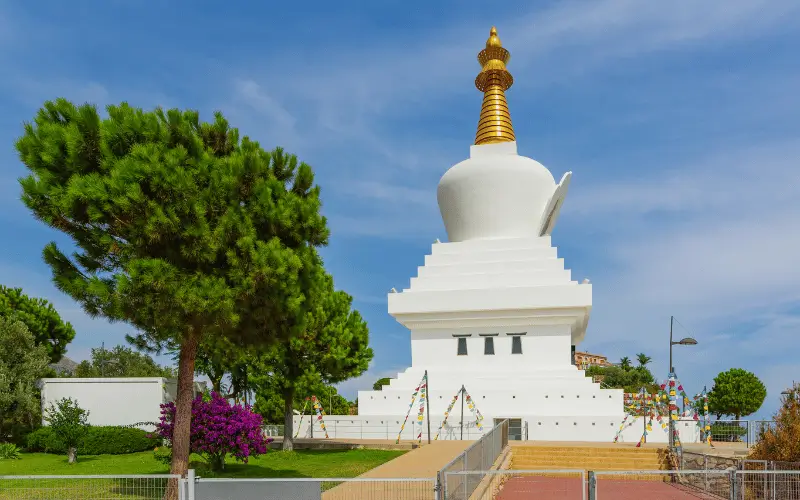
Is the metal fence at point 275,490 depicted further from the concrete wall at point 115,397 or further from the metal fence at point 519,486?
the concrete wall at point 115,397

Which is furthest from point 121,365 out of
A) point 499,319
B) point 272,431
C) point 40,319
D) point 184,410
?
point 184,410

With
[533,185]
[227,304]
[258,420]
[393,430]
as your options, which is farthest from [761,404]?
[227,304]

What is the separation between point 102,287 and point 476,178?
80.2ft

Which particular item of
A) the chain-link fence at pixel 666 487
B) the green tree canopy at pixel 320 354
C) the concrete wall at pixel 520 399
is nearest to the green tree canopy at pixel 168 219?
the chain-link fence at pixel 666 487

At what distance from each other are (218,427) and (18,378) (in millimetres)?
16670

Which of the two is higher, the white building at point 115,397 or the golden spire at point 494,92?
the golden spire at point 494,92

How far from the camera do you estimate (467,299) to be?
104ft

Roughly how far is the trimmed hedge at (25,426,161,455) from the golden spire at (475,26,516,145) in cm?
2288

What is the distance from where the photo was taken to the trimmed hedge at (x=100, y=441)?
25.7m

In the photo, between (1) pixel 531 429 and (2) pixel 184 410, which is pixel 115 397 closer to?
(2) pixel 184 410

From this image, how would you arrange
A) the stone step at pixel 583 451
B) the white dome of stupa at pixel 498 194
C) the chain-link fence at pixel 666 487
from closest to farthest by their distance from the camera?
the chain-link fence at pixel 666 487 < the stone step at pixel 583 451 < the white dome of stupa at pixel 498 194

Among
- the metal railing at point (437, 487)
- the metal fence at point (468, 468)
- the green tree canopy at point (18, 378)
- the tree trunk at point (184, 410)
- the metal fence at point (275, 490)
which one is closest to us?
the metal fence at point (468, 468)

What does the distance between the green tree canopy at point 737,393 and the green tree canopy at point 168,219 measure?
50886 mm

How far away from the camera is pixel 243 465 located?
810 inches
